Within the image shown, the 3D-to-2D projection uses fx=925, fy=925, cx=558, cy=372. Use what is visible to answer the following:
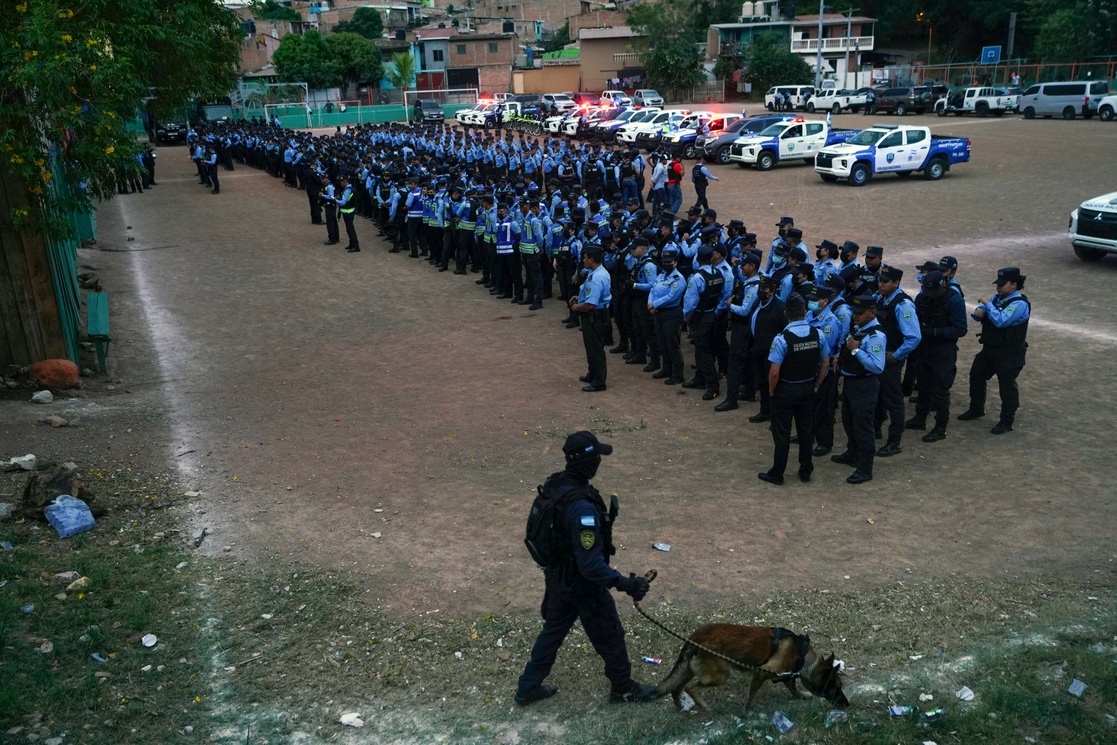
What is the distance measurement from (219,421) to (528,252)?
237 inches

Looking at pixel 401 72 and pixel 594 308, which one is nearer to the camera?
pixel 594 308

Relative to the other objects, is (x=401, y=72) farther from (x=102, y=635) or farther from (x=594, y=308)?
(x=102, y=635)

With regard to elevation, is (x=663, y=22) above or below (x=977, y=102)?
above

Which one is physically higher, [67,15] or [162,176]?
[67,15]

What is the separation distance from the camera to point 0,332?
10727mm

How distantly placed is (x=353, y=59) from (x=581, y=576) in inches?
2689

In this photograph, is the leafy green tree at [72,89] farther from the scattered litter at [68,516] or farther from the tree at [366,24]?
the tree at [366,24]

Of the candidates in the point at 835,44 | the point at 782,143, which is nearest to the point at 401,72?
the point at 835,44

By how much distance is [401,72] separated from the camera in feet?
217

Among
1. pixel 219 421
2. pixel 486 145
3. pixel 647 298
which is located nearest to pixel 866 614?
pixel 647 298

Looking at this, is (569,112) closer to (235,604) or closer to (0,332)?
(0,332)

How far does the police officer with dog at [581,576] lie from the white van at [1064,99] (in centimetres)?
4262

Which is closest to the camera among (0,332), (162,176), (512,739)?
(512,739)

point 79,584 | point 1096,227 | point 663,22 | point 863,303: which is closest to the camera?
point 79,584
